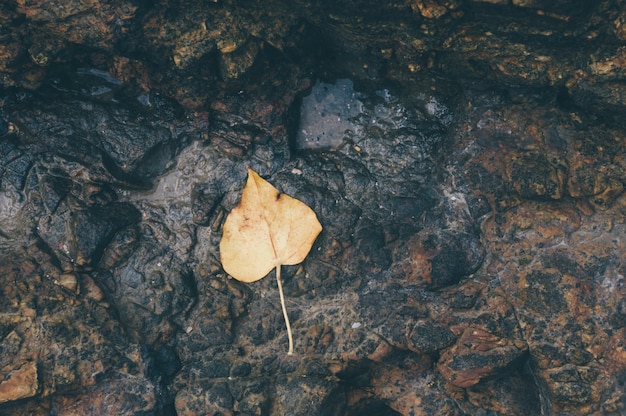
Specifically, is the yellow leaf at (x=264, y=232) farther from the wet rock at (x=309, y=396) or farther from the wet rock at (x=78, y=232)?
the wet rock at (x=78, y=232)

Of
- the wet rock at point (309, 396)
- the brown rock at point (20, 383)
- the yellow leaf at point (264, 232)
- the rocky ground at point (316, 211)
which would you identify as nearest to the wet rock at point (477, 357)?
the rocky ground at point (316, 211)

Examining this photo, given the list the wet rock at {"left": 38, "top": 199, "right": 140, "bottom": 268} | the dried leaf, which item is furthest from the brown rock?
the dried leaf

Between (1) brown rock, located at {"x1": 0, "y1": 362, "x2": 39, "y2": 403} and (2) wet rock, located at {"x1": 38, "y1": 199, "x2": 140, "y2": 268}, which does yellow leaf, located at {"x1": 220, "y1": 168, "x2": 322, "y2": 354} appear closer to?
(2) wet rock, located at {"x1": 38, "y1": 199, "x2": 140, "y2": 268}

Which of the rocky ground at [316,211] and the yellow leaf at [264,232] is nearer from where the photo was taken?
the rocky ground at [316,211]

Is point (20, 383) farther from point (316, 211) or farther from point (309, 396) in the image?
point (316, 211)

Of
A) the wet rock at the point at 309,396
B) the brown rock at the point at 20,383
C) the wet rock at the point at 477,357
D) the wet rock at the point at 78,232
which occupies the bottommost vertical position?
the wet rock at the point at 309,396

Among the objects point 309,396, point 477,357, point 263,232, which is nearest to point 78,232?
point 263,232

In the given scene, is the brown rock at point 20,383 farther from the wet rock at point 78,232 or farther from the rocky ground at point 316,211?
the wet rock at point 78,232

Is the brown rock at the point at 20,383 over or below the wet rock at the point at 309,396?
over
